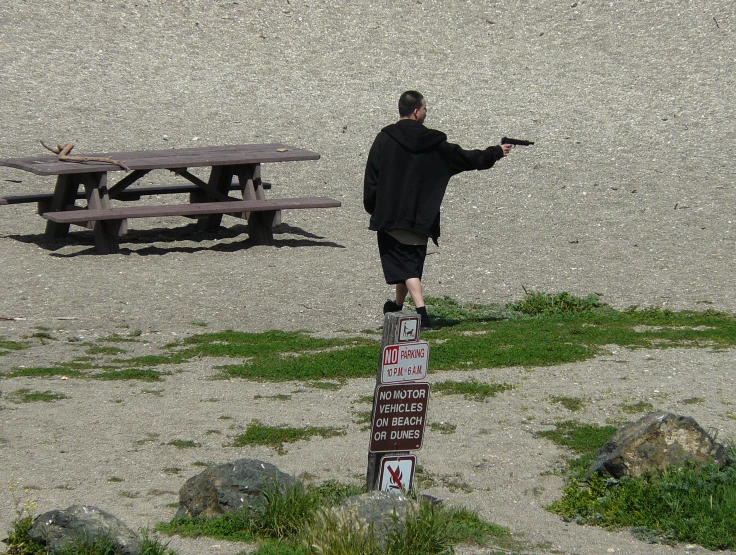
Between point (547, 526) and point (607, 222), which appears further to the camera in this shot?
point (607, 222)

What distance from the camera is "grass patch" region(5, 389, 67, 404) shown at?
6477mm

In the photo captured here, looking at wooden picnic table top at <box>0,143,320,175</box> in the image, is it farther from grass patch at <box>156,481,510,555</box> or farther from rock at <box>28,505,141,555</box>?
rock at <box>28,505,141,555</box>

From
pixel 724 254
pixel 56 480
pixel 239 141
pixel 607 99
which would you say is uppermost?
pixel 607 99

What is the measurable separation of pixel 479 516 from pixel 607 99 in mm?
13129

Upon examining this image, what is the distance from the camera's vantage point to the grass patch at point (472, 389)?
264 inches

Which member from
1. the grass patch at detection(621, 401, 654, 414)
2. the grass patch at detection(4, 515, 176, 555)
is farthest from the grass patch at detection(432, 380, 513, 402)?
the grass patch at detection(4, 515, 176, 555)

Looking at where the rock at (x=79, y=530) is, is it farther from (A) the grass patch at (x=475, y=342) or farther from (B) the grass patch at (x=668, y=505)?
(A) the grass patch at (x=475, y=342)

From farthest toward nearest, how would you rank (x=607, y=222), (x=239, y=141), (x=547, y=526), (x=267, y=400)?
1. (x=239, y=141)
2. (x=607, y=222)
3. (x=267, y=400)
4. (x=547, y=526)

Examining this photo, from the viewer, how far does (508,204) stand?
42.5 feet

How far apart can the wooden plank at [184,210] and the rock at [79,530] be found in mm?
6664

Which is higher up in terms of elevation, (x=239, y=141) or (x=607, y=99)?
(x=607, y=99)

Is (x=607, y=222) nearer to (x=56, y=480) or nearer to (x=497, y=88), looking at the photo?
(x=497, y=88)

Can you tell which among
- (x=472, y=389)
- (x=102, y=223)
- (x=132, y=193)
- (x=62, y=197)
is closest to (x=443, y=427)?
(x=472, y=389)

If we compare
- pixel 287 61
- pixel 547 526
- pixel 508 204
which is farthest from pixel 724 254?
pixel 287 61
